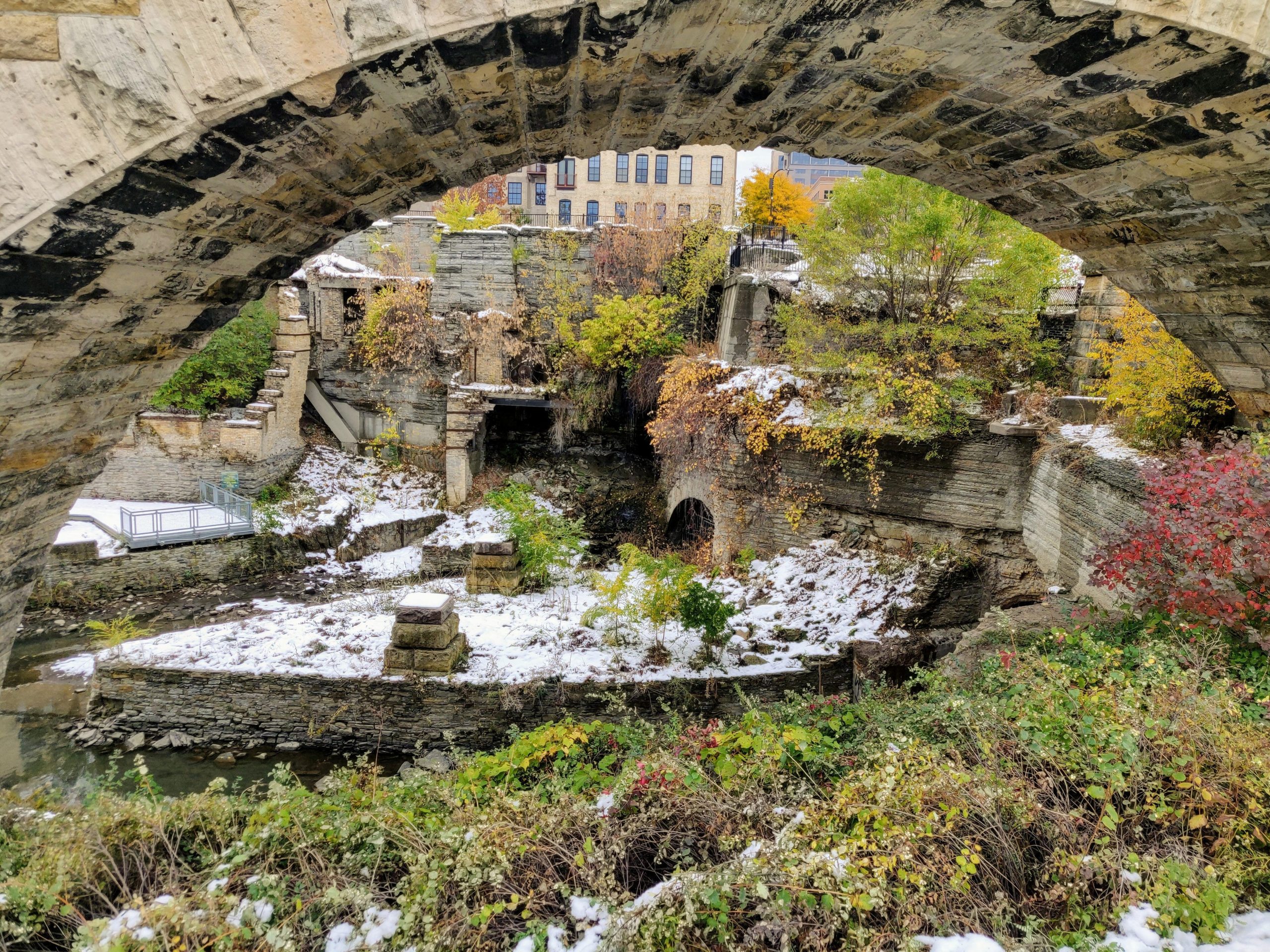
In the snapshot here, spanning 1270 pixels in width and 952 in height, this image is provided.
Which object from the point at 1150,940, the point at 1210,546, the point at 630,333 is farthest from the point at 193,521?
the point at 1210,546

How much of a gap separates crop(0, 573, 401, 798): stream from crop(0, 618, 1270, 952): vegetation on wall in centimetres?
299

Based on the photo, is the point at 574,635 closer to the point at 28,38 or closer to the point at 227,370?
the point at 28,38

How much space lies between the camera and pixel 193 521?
10766 mm

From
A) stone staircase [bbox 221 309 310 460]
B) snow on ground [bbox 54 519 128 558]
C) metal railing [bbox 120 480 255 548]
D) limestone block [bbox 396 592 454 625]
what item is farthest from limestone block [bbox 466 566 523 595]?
stone staircase [bbox 221 309 310 460]

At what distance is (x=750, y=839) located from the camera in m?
2.53

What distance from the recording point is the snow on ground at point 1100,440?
598 cm

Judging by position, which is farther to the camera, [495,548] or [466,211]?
[466,211]

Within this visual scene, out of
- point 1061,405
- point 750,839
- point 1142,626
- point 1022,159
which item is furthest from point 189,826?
point 1061,405

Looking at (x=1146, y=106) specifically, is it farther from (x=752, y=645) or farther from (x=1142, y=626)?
(x=752, y=645)

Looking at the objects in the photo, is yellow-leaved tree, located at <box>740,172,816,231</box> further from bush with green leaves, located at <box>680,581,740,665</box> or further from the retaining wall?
the retaining wall

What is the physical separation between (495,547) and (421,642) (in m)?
2.40

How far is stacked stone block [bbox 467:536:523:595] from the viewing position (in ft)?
30.6

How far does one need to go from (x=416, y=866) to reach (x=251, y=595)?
31.6 feet

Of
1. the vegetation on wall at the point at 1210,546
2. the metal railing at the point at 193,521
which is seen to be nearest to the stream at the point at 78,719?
the metal railing at the point at 193,521
